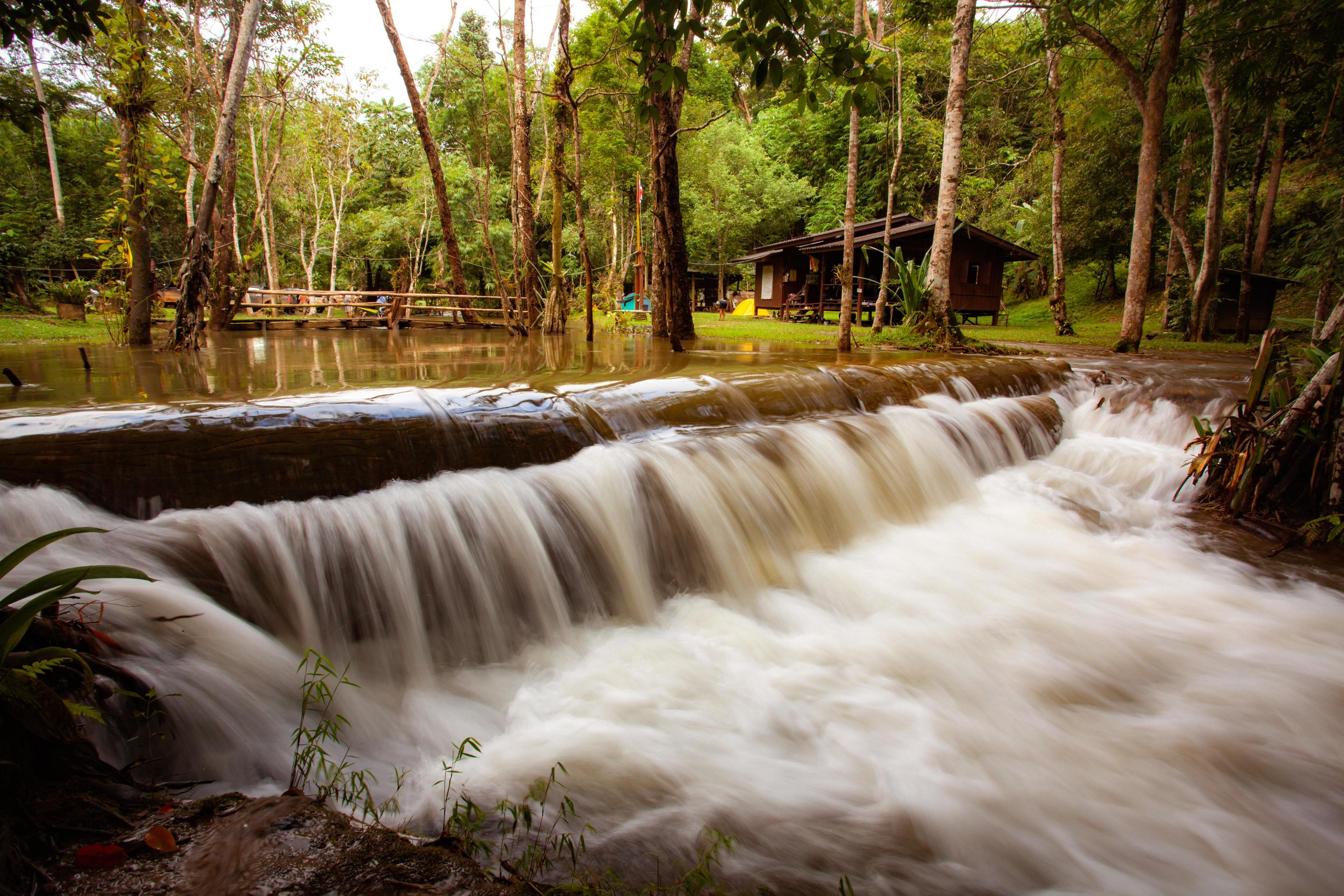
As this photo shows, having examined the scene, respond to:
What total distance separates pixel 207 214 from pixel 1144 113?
13.5 meters

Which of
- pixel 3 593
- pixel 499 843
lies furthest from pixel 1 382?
pixel 499 843

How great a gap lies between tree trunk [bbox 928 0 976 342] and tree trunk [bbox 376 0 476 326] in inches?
421

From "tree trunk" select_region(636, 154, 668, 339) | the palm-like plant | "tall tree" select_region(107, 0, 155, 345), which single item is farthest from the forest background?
the palm-like plant

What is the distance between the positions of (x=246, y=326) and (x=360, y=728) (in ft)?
50.9

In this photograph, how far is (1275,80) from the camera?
10141mm

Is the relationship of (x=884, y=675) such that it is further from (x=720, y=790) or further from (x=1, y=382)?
(x=1, y=382)

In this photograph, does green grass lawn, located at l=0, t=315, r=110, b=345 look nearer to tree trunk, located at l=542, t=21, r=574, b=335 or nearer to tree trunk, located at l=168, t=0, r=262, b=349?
tree trunk, located at l=168, t=0, r=262, b=349

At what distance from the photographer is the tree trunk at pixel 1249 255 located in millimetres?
13717

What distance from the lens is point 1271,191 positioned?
544 inches

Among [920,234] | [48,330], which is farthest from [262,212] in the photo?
[920,234]

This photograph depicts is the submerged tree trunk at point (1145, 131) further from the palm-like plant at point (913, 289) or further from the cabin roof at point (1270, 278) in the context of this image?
the cabin roof at point (1270, 278)

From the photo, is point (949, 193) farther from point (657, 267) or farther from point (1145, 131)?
point (657, 267)

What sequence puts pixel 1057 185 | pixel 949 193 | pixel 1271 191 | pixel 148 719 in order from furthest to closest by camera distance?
pixel 1057 185 < pixel 1271 191 < pixel 949 193 < pixel 148 719

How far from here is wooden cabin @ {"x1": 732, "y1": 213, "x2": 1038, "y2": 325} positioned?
2228 cm
